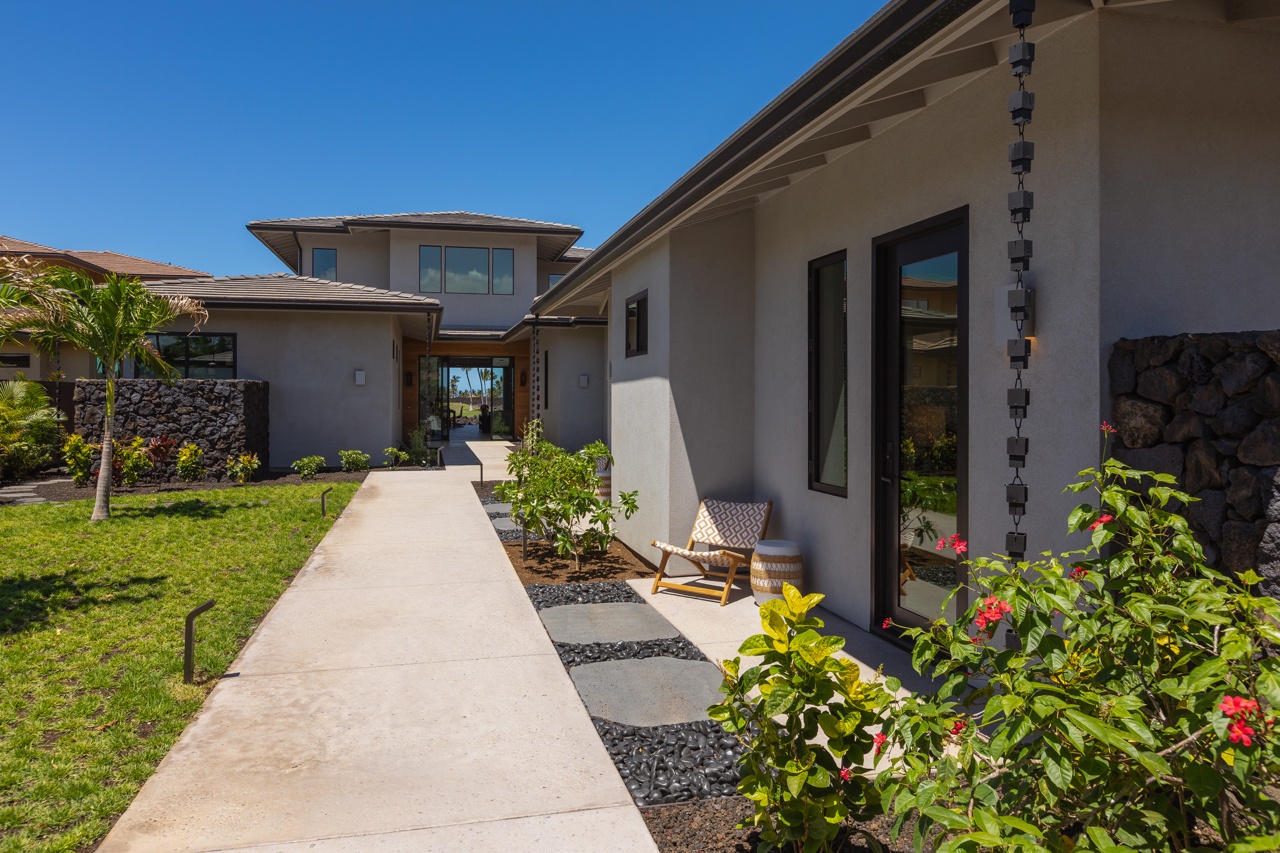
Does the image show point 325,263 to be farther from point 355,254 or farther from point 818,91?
point 818,91

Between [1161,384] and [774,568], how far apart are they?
3.53 meters

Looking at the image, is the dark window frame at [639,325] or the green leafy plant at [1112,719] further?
the dark window frame at [639,325]

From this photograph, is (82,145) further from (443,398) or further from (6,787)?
(6,787)

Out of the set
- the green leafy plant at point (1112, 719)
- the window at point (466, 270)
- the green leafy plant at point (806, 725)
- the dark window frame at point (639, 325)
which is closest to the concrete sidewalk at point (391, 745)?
the green leafy plant at point (806, 725)

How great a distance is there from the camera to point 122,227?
4956cm

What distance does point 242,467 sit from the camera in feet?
45.4

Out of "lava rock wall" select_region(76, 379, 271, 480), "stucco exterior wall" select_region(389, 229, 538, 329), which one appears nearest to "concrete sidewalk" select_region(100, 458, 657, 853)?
"lava rock wall" select_region(76, 379, 271, 480)

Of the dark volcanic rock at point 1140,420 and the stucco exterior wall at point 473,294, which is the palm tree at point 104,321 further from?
the stucco exterior wall at point 473,294

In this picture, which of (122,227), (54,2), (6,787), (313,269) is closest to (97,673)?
(6,787)

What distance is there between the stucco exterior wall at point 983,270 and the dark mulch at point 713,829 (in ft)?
5.65

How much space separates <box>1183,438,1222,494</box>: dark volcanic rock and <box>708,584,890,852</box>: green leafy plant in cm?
172

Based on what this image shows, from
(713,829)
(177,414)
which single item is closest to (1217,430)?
(713,829)

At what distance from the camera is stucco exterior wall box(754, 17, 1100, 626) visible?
3.77 m

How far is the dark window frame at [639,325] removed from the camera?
860cm
